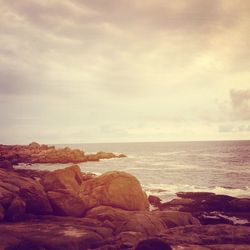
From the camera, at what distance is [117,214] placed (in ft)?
70.2

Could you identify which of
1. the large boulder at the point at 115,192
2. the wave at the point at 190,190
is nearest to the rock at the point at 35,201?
the large boulder at the point at 115,192

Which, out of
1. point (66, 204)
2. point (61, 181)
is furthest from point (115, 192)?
point (66, 204)

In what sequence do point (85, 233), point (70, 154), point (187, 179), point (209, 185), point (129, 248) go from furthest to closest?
point (70, 154) → point (187, 179) → point (209, 185) → point (85, 233) → point (129, 248)

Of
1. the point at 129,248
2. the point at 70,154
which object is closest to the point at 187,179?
the point at 129,248

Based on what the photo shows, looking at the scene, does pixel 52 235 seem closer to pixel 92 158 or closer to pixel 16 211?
pixel 16 211

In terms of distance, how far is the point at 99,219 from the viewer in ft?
68.1

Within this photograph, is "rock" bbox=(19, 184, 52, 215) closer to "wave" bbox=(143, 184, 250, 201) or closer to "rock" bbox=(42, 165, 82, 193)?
"rock" bbox=(42, 165, 82, 193)

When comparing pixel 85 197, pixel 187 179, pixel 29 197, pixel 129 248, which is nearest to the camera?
pixel 129 248

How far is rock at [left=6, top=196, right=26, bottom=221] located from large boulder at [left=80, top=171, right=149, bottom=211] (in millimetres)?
5445

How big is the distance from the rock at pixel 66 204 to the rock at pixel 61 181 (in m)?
1.73

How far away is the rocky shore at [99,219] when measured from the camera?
1455cm

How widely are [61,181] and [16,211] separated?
19.4ft

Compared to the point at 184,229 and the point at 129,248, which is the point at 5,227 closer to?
the point at 129,248

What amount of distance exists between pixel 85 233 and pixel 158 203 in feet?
66.7
